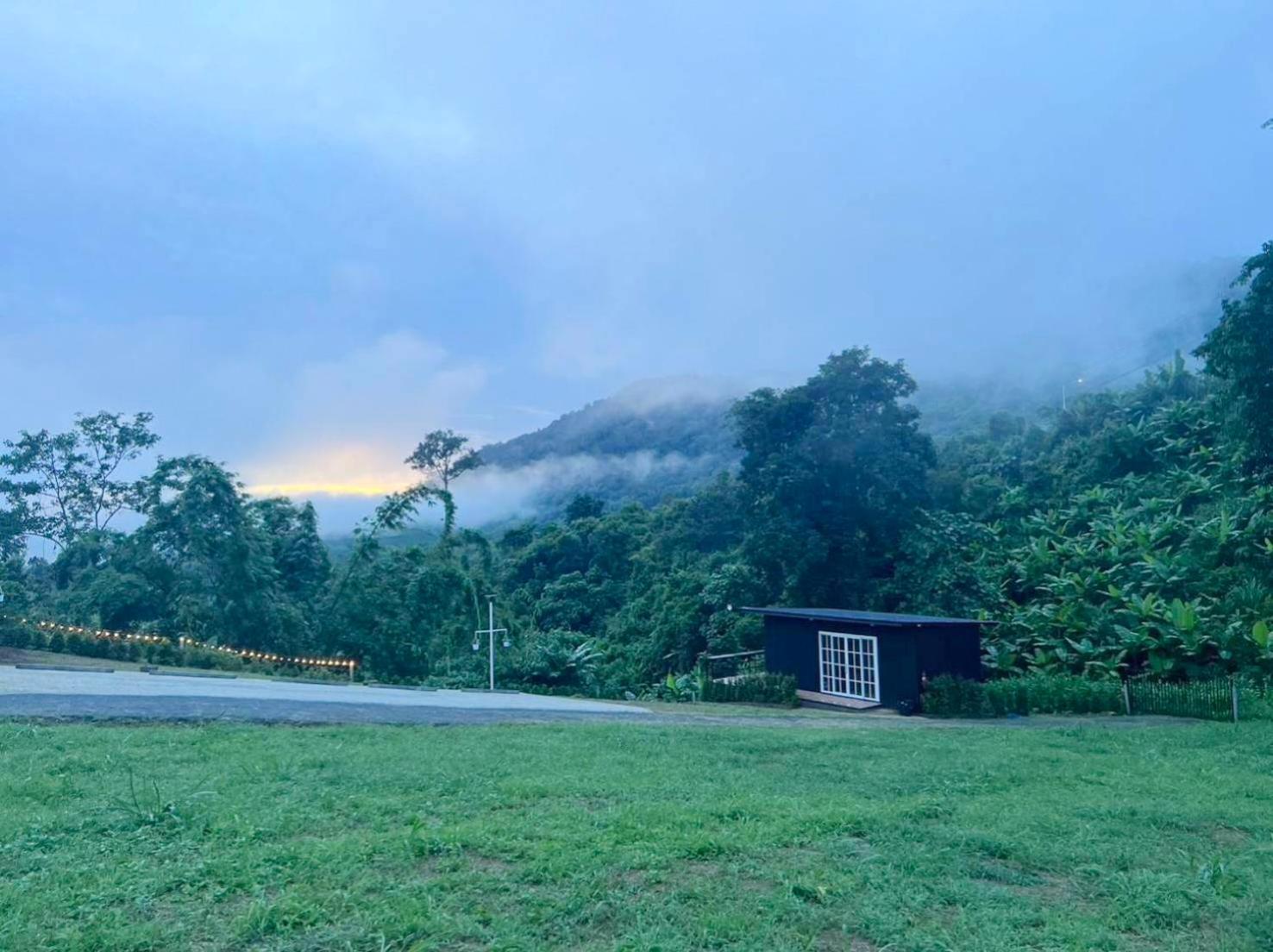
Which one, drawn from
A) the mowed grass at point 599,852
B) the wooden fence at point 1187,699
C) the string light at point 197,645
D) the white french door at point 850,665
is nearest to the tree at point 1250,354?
the wooden fence at point 1187,699

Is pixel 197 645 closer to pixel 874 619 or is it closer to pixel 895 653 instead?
pixel 874 619

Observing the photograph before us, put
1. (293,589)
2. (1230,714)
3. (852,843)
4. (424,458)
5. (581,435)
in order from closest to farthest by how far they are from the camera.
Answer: (852,843) → (1230,714) → (293,589) → (424,458) → (581,435)

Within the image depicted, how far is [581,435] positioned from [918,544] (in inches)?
2366

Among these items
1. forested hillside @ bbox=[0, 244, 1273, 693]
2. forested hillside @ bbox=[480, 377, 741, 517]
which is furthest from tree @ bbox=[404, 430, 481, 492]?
forested hillside @ bbox=[480, 377, 741, 517]

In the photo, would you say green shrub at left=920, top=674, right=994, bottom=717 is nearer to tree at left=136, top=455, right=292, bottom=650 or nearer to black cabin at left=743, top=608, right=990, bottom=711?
black cabin at left=743, top=608, right=990, bottom=711

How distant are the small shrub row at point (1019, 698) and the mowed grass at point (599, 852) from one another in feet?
27.1

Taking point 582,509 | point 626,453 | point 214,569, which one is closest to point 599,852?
point 214,569

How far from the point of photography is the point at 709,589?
28.4 metres

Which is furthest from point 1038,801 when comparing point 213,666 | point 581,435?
point 581,435

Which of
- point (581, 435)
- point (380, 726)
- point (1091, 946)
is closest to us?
point (1091, 946)

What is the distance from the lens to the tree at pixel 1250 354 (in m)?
16.5

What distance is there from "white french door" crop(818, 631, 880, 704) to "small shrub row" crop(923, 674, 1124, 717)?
1264 mm

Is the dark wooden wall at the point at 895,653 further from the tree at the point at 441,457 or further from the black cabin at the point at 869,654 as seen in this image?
the tree at the point at 441,457

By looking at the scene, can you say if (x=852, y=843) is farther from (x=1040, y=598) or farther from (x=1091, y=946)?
(x=1040, y=598)
